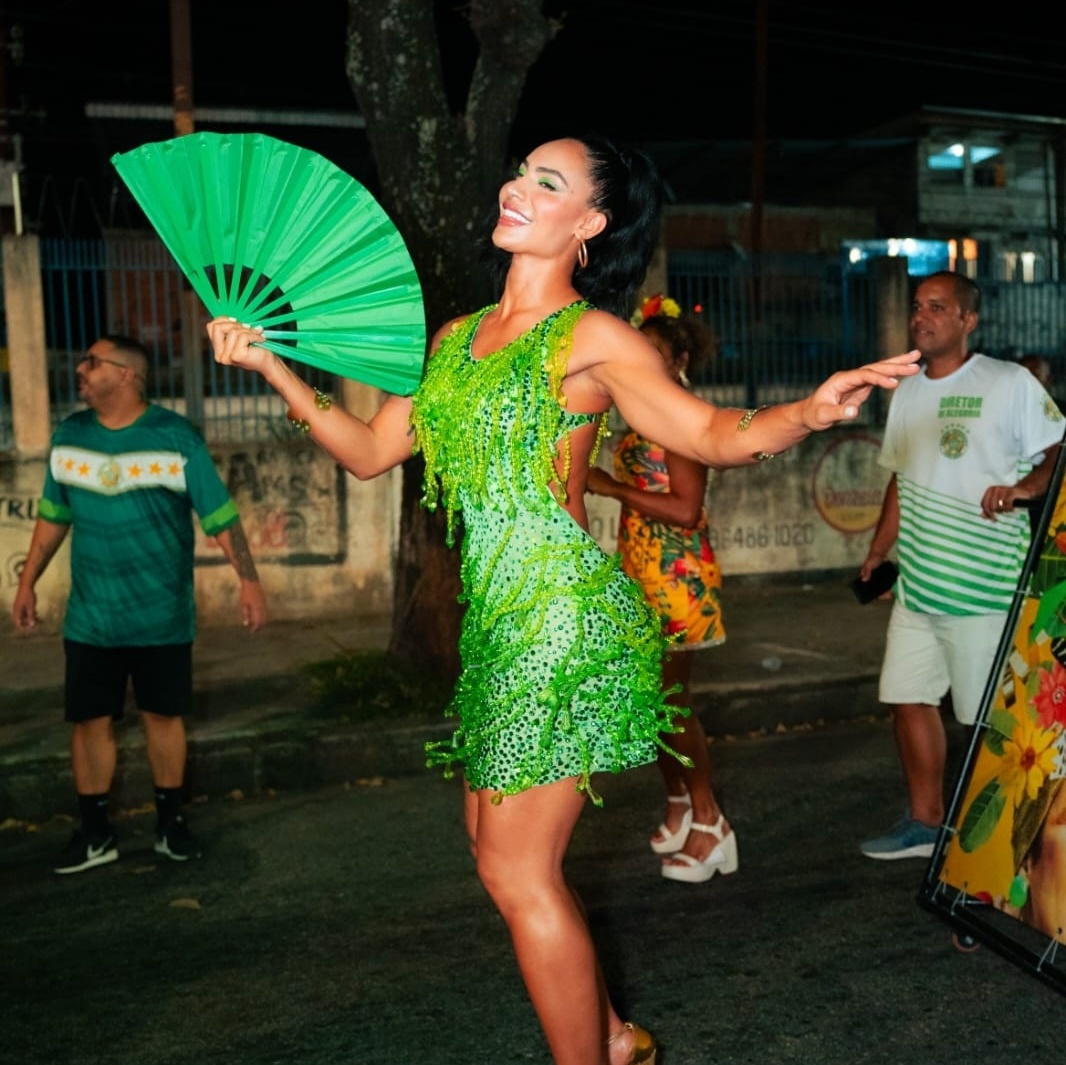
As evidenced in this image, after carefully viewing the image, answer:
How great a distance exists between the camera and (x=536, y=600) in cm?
309

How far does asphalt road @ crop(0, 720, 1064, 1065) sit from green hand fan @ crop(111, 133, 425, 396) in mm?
1830

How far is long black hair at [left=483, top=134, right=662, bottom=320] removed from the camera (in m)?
3.26

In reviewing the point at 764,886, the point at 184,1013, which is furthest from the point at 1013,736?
the point at 184,1013

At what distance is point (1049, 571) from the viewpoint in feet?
13.8

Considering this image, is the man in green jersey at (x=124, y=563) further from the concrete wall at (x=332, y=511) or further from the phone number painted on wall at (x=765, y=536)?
the phone number painted on wall at (x=765, y=536)

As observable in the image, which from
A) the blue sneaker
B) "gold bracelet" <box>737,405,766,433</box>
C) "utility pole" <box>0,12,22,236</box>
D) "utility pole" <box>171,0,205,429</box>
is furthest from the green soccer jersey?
"utility pole" <box>0,12,22,236</box>

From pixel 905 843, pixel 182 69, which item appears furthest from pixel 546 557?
pixel 182 69

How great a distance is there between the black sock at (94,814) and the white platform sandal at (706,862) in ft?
6.92

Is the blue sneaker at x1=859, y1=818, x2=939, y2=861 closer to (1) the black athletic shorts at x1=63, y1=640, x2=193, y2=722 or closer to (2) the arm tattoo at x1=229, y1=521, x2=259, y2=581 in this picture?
(2) the arm tattoo at x1=229, y1=521, x2=259, y2=581

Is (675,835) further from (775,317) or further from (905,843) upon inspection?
(775,317)

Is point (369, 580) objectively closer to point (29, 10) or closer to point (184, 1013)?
point (184, 1013)

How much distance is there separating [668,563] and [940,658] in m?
1.07

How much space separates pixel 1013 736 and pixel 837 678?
13.7 feet

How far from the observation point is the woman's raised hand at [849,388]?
265 centimetres
